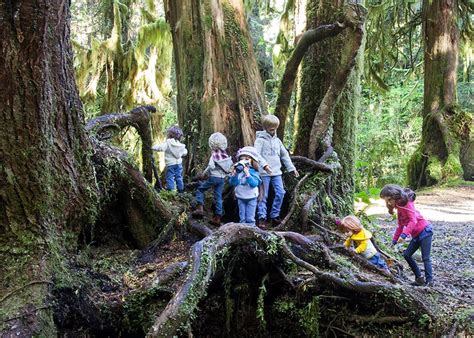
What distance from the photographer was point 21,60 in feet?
11.4

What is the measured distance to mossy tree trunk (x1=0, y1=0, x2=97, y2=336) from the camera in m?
3.44

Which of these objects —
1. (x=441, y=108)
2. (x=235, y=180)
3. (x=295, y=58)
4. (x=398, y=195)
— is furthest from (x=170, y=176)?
(x=441, y=108)

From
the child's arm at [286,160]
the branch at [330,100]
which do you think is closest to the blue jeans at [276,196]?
the child's arm at [286,160]

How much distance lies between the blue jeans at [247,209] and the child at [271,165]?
0.30 m

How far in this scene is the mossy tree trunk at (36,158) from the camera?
3438 mm

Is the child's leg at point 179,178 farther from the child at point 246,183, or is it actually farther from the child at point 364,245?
the child at point 364,245

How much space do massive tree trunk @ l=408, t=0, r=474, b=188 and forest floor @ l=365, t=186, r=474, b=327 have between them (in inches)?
39.1

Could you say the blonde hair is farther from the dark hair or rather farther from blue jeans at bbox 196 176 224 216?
blue jeans at bbox 196 176 224 216

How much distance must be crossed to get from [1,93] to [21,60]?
0.98 feet

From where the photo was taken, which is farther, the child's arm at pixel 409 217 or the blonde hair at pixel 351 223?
the blonde hair at pixel 351 223

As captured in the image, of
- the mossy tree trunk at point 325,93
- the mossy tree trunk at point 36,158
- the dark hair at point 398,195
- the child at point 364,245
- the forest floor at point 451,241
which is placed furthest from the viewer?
Result: the mossy tree trunk at point 325,93

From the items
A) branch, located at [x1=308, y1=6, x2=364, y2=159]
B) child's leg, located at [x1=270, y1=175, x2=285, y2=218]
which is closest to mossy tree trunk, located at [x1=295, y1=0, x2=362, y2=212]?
branch, located at [x1=308, y1=6, x2=364, y2=159]

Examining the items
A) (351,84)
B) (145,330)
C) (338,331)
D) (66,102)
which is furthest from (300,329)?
(351,84)

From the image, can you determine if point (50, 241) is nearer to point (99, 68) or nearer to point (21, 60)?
point (21, 60)
